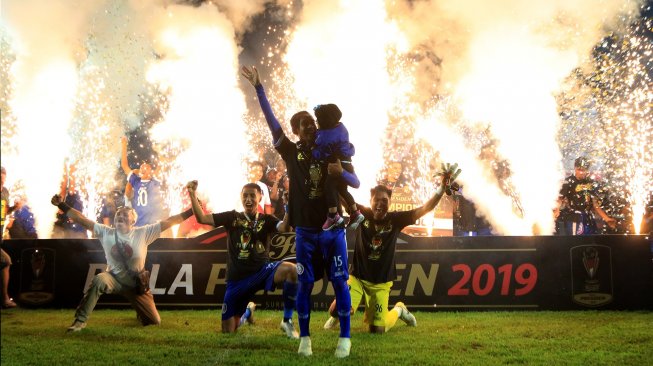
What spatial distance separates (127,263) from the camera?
22.7 ft

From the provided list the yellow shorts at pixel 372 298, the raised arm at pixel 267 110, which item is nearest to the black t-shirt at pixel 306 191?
the raised arm at pixel 267 110

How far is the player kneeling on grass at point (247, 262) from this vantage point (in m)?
6.32

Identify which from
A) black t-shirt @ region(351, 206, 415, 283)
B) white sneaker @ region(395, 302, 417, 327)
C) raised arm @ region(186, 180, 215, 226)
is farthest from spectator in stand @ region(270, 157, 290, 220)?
raised arm @ region(186, 180, 215, 226)

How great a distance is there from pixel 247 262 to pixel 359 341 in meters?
1.60

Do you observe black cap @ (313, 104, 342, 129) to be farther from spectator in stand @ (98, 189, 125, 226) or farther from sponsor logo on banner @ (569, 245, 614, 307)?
spectator in stand @ (98, 189, 125, 226)

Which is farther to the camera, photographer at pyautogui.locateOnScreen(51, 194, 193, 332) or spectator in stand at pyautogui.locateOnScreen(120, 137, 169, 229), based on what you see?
spectator in stand at pyautogui.locateOnScreen(120, 137, 169, 229)

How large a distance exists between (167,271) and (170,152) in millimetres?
12626

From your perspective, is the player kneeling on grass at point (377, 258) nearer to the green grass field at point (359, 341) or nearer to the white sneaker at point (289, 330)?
the green grass field at point (359, 341)

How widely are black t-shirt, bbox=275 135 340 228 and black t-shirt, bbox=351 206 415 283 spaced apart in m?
1.68

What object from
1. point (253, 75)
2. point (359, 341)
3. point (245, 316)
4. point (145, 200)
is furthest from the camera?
point (145, 200)

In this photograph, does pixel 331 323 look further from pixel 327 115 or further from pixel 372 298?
pixel 327 115

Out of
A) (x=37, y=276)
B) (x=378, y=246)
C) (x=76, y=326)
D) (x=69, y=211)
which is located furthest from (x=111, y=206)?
(x=378, y=246)

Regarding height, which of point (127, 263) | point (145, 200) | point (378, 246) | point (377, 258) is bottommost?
point (127, 263)

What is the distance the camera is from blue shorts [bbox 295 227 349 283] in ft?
16.3
